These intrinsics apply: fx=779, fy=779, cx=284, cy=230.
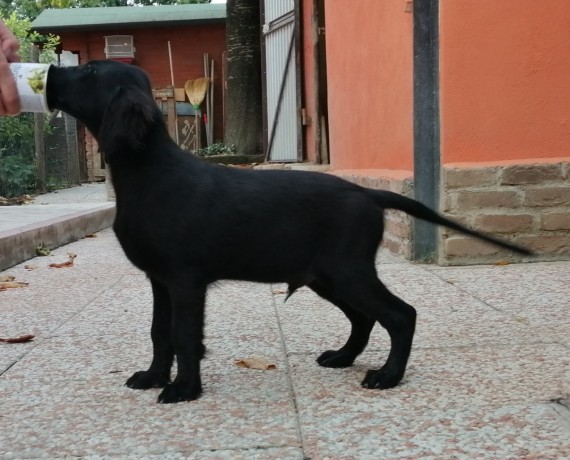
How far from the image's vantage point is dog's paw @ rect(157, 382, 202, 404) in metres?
2.74

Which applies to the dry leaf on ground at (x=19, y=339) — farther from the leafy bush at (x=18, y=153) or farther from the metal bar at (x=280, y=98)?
A: the leafy bush at (x=18, y=153)

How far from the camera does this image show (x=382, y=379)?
2873mm

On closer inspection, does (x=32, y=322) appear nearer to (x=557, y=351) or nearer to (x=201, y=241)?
(x=201, y=241)

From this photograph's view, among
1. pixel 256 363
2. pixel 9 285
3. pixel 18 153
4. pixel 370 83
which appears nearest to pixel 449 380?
pixel 256 363

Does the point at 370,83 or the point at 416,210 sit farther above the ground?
the point at 370,83

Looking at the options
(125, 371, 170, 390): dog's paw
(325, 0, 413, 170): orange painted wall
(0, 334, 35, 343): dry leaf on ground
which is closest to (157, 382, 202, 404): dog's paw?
(125, 371, 170, 390): dog's paw

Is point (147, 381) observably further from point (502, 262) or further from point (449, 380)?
point (502, 262)

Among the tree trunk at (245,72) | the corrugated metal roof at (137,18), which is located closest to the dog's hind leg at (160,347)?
the tree trunk at (245,72)

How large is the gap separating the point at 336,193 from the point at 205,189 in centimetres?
49

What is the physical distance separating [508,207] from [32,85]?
3.76 meters

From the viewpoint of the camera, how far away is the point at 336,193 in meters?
2.94

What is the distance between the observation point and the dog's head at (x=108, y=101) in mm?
2672

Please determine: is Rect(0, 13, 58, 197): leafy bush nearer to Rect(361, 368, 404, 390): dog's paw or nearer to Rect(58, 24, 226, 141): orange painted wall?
Rect(58, 24, 226, 141): orange painted wall

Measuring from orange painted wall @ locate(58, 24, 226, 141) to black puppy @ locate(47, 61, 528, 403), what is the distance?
713 inches
